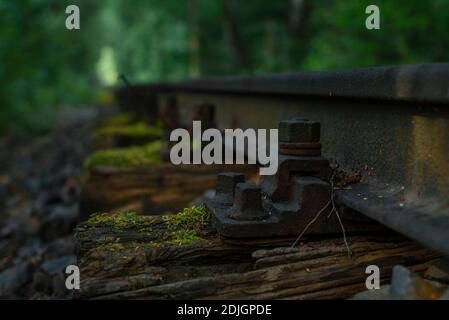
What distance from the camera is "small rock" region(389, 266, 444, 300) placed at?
1458 millimetres

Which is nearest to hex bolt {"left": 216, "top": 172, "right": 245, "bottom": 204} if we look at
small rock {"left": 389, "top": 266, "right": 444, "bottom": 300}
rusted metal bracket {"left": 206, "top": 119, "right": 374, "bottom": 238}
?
rusted metal bracket {"left": 206, "top": 119, "right": 374, "bottom": 238}

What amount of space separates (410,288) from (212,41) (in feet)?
95.7

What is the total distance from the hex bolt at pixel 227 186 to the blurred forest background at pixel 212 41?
8.35 m

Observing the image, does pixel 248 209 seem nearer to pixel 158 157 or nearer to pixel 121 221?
pixel 121 221

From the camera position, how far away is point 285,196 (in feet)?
6.68

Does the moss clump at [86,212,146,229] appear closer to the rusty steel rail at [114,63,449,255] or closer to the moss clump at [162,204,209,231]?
the moss clump at [162,204,209,231]

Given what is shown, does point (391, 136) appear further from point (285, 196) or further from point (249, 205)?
point (249, 205)

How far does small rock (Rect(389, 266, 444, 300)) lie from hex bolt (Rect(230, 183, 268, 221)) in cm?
55

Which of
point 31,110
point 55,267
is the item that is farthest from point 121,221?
point 31,110

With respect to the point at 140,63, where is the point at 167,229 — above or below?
below
